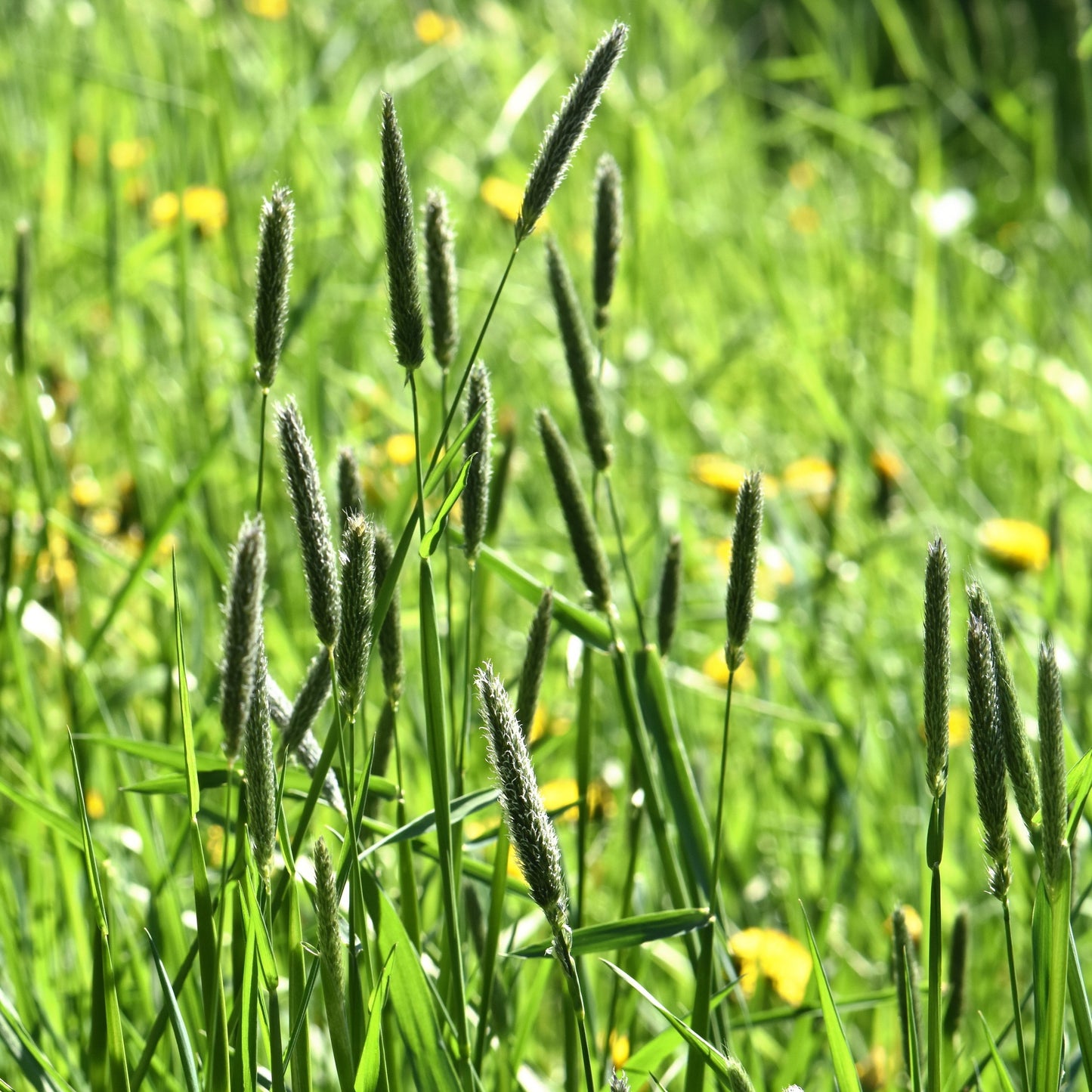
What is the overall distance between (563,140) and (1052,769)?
0.34 metres

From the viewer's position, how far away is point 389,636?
0.67 meters

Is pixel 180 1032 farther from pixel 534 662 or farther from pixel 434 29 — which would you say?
pixel 434 29

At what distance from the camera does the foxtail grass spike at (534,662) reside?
70 centimetres

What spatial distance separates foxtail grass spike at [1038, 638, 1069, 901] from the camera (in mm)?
529

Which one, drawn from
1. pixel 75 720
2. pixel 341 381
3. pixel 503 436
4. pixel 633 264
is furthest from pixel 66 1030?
pixel 633 264

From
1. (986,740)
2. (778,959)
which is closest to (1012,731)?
(986,740)

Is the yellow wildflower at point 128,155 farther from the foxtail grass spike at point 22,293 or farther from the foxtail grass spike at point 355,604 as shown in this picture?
the foxtail grass spike at point 355,604

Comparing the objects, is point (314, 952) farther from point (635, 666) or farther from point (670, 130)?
point (670, 130)

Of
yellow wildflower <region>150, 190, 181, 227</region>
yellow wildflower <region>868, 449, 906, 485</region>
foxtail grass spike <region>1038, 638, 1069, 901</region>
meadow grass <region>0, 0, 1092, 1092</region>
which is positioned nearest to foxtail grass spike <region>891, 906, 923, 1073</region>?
meadow grass <region>0, 0, 1092, 1092</region>

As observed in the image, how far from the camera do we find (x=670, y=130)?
2797 millimetres

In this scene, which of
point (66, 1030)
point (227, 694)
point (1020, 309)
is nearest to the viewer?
point (227, 694)

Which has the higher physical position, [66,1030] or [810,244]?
[810,244]

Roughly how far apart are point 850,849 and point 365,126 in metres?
2.31

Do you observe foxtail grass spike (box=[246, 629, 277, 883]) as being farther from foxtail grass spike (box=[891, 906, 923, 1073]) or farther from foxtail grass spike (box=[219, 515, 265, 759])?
foxtail grass spike (box=[891, 906, 923, 1073])
